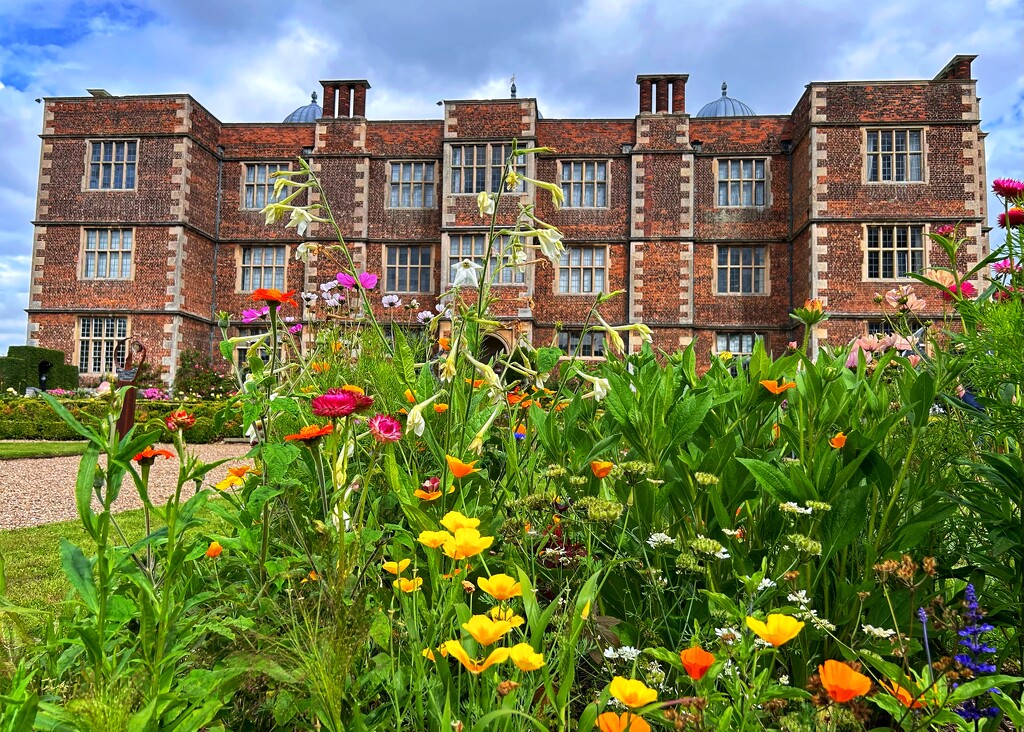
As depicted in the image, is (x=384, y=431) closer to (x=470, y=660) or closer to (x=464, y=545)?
(x=464, y=545)

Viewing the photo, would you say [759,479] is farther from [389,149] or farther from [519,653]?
[389,149]

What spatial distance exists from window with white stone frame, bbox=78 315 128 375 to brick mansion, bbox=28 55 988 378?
5cm

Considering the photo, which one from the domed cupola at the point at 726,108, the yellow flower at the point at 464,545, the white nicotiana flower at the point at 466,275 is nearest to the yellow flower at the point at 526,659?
the yellow flower at the point at 464,545

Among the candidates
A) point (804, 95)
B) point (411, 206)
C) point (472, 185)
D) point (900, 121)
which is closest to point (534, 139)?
point (472, 185)

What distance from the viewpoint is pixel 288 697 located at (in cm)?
104

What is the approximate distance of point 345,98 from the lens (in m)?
17.8

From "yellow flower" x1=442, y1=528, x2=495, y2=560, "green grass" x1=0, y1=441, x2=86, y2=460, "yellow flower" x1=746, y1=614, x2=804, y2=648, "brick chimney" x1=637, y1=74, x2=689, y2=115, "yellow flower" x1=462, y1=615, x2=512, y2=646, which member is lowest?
"green grass" x1=0, y1=441, x2=86, y2=460

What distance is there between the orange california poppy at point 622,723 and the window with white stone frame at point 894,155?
685 inches

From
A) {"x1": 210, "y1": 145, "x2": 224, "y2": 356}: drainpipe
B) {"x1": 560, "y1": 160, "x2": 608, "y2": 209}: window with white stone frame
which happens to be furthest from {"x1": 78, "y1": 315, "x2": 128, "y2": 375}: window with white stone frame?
{"x1": 560, "y1": 160, "x2": 608, "y2": 209}: window with white stone frame

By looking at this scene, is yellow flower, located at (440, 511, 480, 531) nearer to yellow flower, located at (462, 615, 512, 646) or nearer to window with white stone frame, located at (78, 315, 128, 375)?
yellow flower, located at (462, 615, 512, 646)

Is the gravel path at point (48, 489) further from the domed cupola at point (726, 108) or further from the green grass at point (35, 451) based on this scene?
the domed cupola at point (726, 108)

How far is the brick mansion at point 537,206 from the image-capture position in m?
15.3

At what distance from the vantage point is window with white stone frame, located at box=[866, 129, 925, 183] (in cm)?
1534

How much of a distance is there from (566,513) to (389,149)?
17.1 metres
